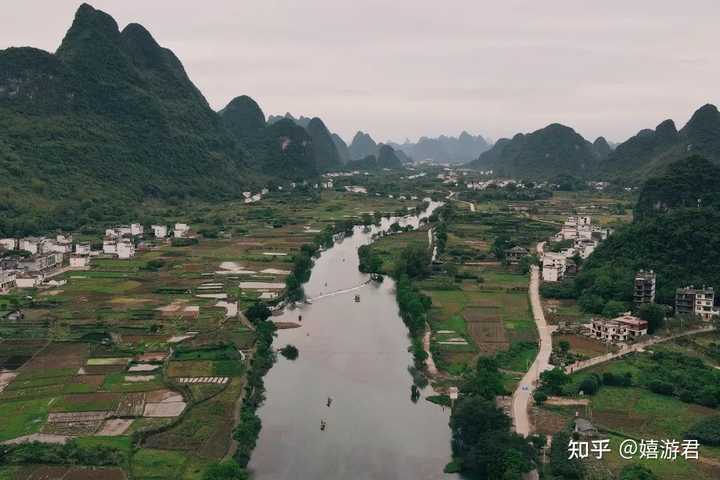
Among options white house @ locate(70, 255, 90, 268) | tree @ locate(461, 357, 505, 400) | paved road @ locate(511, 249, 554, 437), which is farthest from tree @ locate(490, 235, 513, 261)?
white house @ locate(70, 255, 90, 268)

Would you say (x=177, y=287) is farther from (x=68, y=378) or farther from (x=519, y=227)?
(x=519, y=227)

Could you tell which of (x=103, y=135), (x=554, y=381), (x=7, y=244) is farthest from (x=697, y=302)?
(x=103, y=135)

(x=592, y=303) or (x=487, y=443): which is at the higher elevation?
(x=592, y=303)

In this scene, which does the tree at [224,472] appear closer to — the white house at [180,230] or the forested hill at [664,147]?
the white house at [180,230]

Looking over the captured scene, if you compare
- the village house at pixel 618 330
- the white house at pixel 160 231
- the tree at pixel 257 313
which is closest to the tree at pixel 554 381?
the village house at pixel 618 330

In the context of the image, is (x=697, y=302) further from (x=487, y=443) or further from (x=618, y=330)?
(x=487, y=443)

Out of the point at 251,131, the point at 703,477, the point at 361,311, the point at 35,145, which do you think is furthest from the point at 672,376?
the point at 251,131

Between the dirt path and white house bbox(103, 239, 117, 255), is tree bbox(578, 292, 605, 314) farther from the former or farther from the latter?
white house bbox(103, 239, 117, 255)
